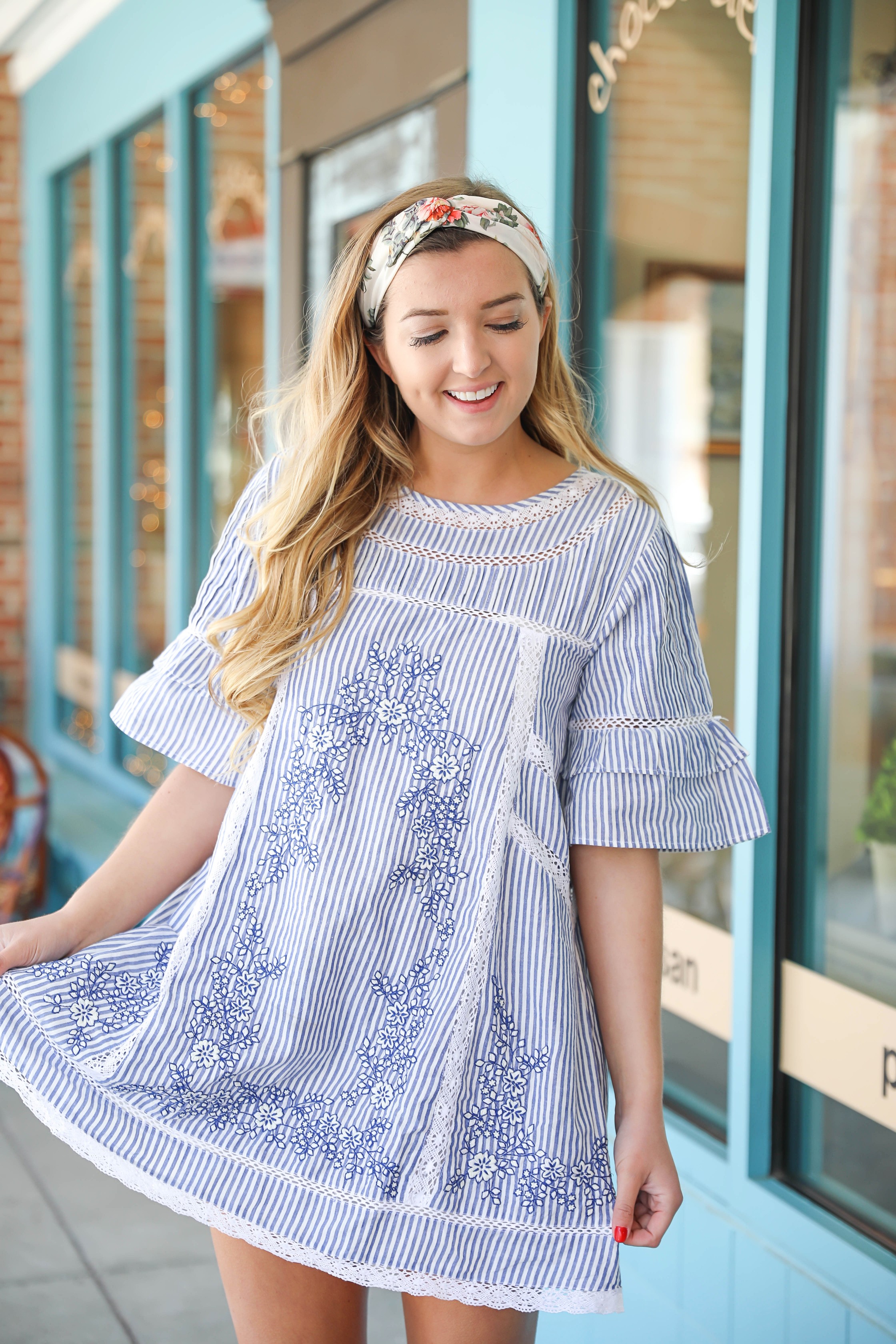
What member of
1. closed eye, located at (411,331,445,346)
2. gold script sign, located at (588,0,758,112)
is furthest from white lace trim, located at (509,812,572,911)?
gold script sign, located at (588,0,758,112)

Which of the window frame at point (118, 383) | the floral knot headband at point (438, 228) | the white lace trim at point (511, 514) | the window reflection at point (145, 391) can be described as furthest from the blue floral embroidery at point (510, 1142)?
the window reflection at point (145, 391)

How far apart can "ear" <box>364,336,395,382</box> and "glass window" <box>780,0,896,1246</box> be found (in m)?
0.94

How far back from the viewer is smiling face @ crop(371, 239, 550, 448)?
4.32 feet

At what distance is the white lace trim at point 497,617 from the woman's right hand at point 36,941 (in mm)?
485

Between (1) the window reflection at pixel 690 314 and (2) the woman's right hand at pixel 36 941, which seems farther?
(1) the window reflection at pixel 690 314

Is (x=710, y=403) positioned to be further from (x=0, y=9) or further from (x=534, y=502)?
(x=0, y=9)

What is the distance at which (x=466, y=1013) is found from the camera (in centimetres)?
128

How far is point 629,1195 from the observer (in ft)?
4.21

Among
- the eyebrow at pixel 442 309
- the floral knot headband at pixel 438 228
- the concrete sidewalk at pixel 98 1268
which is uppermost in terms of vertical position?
the floral knot headband at pixel 438 228

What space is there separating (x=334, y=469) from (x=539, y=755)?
14.3 inches

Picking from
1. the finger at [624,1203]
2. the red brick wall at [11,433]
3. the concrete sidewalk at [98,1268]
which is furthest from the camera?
the red brick wall at [11,433]

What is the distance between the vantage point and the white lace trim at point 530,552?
135 cm

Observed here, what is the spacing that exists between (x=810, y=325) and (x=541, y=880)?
1.19 m

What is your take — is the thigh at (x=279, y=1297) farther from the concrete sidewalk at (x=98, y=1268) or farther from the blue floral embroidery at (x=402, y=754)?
the concrete sidewalk at (x=98, y=1268)
